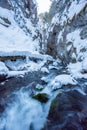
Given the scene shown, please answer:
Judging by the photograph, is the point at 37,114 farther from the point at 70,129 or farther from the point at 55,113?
the point at 70,129

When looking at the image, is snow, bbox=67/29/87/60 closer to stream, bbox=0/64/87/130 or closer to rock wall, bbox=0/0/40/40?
stream, bbox=0/64/87/130

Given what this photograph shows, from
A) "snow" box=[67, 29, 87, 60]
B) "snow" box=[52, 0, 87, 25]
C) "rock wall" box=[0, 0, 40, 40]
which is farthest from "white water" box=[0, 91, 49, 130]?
"rock wall" box=[0, 0, 40, 40]

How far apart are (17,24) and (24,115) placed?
38.8 ft

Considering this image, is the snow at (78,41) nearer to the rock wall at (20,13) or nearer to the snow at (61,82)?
the snow at (61,82)

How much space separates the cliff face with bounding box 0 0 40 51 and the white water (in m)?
5.92

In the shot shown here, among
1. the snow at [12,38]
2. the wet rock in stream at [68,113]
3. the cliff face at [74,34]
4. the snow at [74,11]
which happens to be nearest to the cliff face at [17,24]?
the snow at [12,38]

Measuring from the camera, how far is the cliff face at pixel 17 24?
40.0ft

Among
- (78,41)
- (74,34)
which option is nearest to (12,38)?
(74,34)

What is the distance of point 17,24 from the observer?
49.9 feet

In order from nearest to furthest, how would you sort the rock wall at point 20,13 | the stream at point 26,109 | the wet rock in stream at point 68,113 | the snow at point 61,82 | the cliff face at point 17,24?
the wet rock in stream at point 68,113 → the stream at point 26,109 → the snow at point 61,82 → the cliff face at point 17,24 → the rock wall at point 20,13

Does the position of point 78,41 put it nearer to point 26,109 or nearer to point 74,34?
point 74,34

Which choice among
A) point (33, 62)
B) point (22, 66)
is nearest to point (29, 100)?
point (22, 66)

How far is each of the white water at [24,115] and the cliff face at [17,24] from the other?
19.4 feet

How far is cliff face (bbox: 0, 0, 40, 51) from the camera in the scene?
1220 centimetres
